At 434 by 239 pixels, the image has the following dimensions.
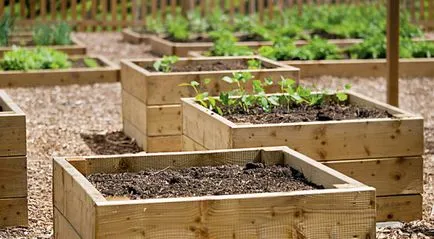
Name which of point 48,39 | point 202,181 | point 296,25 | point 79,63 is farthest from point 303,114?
point 296,25

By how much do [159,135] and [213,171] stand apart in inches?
150

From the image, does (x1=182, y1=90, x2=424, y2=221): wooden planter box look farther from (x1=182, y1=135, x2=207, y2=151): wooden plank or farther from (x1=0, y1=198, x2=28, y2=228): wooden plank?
(x1=0, y1=198, x2=28, y2=228): wooden plank

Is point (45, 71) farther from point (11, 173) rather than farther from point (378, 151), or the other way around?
point (378, 151)

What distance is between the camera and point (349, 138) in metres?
Answer: 6.93

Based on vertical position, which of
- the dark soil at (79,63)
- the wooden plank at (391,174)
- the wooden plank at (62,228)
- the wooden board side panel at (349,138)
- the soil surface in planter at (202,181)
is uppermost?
the soil surface in planter at (202,181)

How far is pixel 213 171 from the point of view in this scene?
5379mm

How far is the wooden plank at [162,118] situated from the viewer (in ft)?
29.9

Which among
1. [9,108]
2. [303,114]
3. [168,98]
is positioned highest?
[9,108]

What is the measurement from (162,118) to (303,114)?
79.2 inches

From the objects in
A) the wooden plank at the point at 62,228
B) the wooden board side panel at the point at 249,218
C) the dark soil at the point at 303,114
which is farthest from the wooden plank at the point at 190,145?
the wooden board side panel at the point at 249,218

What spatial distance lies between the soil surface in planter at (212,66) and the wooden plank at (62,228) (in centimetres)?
444

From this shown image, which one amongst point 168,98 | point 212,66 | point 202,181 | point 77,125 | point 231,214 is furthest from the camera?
point 77,125

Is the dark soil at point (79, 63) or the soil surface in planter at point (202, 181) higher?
the soil surface in planter at point (202, 181)

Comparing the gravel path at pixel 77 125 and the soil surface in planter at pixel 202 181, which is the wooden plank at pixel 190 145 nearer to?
the gravel path at pixel 77 125
